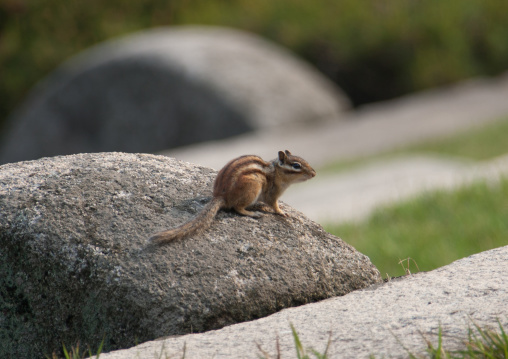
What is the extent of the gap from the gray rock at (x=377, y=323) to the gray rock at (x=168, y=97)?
10.5 meters

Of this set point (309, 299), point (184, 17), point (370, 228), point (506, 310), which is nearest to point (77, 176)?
point (309, 299)

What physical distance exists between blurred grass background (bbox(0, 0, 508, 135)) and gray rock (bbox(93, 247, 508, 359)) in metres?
14.3

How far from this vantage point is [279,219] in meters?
3.58

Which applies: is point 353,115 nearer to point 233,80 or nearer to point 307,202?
point 233,80

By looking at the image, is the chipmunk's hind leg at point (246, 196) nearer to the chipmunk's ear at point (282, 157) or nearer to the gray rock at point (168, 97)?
the chipmunk's ear at point (282, 157)

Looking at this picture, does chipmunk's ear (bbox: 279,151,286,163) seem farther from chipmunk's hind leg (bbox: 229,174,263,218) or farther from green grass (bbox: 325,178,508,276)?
green grass (bbox: 325,178,508,276)

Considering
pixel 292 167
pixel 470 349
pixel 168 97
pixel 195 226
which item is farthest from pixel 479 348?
pixel 168 97

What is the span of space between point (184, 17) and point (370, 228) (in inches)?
526

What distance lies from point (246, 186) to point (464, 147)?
946cm

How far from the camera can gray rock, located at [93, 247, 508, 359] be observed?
8.70ft

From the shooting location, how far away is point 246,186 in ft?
11.6

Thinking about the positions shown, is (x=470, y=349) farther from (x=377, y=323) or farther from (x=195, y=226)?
(x=195, y=226)

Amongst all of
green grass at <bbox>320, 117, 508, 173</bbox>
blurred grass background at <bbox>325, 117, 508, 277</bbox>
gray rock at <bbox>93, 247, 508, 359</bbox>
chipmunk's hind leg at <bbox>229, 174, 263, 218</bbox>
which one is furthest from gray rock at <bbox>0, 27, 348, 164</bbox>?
gray rock at <bbox>93, 247, 508, 359</bbox>

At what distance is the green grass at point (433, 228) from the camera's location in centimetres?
559
